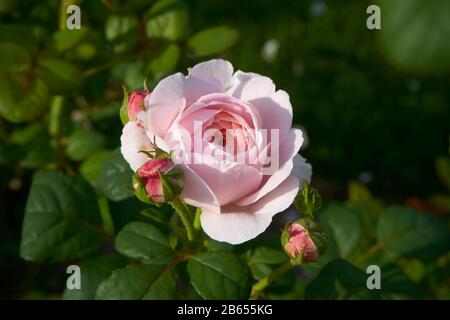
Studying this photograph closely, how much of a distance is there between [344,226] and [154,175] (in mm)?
557

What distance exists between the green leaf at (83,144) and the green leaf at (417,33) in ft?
3.01

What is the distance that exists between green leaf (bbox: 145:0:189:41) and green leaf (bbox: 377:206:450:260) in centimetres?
50

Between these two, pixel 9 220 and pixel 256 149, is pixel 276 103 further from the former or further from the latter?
pixel 9 220

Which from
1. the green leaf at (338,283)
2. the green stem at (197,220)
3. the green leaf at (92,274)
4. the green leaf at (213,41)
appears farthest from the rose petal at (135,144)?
the green leaf at (213,41)

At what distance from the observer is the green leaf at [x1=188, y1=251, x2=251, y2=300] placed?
691 mm

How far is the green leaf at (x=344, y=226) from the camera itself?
106 centimetres

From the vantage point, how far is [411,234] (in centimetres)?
105

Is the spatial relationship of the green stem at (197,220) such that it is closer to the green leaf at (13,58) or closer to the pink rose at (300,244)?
the pink rose at (300,244)

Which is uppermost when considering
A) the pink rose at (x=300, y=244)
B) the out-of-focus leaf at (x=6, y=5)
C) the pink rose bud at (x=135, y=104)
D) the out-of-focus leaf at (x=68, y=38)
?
the out-of-focus leaf at (x=6, y=5)

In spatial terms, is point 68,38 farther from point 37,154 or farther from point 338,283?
point 338,283

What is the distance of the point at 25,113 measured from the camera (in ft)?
2.98

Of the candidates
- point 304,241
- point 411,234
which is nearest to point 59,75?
point 304,241

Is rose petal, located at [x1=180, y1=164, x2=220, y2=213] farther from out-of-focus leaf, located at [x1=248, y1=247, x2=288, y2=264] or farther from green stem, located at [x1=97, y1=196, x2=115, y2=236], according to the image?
green stem, located at [x1=97, y1=196, x2=115, y2=236]
